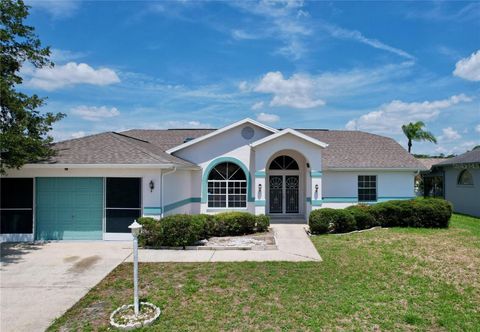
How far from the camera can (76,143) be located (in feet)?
49.1

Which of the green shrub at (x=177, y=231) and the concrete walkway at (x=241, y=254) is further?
the green shrub at (x=177, y=231)

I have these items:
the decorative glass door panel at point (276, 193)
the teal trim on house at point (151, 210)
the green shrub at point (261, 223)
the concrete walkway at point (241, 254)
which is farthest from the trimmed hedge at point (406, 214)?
the teal trim on house at point (151, 210)

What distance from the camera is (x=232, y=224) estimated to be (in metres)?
14.1

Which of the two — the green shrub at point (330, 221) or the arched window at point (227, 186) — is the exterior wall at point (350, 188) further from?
the arched window at point (227, 186)

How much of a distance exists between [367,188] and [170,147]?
12.3 meters

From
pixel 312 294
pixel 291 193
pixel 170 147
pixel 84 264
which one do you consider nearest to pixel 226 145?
pixel 291 193

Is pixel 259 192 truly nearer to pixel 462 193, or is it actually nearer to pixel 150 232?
pixel 150 232

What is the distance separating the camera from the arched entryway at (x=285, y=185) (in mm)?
19234

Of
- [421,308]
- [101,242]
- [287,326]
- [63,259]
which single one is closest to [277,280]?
[287,326]

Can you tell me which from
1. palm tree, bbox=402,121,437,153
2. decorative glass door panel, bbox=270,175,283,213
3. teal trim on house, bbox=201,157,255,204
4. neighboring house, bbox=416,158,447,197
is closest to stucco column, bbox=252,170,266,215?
teal trim on house, bbox=201,157,255,204

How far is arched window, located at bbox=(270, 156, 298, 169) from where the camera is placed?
19312 millimetres

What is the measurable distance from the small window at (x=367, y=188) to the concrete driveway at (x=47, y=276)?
13.1m

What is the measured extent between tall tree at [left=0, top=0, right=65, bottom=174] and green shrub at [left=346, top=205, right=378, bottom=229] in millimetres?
13109

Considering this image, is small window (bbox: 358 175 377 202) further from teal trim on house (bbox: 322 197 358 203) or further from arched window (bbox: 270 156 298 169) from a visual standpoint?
arched window (bbox: 270 156 298 169)
